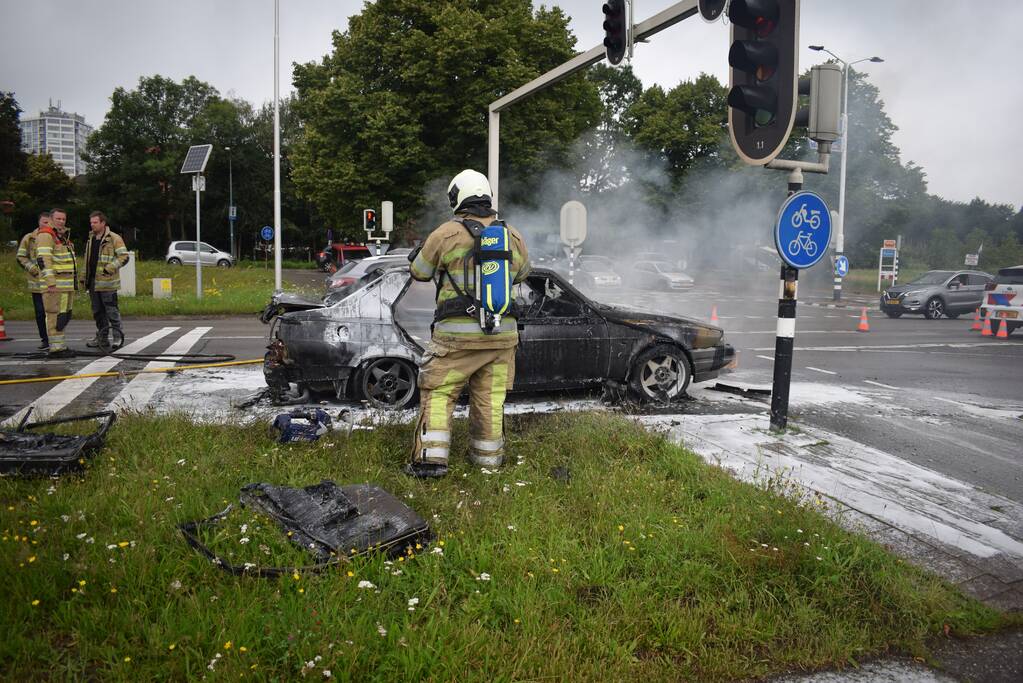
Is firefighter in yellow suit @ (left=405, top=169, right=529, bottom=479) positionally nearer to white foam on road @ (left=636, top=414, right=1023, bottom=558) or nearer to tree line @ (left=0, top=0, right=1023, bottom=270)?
white foam on road @ (left=636, top=414, right=1023, bottom=558)

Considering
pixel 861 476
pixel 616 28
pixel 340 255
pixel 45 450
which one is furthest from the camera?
pixel 340 255

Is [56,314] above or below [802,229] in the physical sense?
below

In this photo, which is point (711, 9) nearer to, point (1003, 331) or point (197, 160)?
point (1003, 331)

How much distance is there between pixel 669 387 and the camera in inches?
310

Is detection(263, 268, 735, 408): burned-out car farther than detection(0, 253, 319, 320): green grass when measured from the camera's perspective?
No

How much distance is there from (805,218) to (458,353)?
10.7 ft

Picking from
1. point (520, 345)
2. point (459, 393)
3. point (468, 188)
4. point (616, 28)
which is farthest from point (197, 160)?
point (459, 393)

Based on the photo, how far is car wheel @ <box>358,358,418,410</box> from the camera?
6.97 metres

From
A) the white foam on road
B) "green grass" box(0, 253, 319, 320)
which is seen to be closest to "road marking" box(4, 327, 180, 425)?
the white foam on road

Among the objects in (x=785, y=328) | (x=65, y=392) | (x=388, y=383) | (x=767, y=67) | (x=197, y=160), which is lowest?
(x=65, y=392)

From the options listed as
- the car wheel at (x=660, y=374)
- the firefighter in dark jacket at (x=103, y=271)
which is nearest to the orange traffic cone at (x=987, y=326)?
the car wheel at (x=660, y=374)

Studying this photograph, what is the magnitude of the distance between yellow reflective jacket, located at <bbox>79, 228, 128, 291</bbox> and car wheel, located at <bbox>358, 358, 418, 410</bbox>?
5.37 metres

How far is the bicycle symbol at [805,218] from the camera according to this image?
6.20 m

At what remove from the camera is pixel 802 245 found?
627 cm
